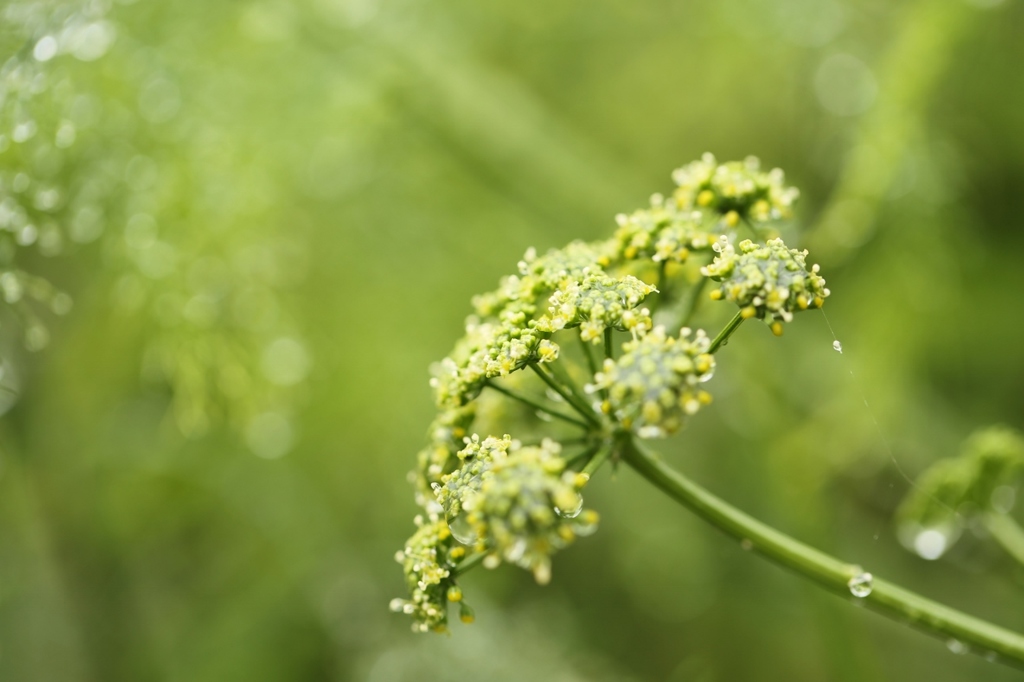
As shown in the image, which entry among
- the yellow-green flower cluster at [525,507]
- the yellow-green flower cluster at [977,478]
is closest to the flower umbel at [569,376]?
the yellow-green flower cluster at [525,507]

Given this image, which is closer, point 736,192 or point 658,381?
point 658,381

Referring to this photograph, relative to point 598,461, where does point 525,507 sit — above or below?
below

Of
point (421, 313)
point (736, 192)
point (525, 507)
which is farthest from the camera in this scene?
point (421, 313)

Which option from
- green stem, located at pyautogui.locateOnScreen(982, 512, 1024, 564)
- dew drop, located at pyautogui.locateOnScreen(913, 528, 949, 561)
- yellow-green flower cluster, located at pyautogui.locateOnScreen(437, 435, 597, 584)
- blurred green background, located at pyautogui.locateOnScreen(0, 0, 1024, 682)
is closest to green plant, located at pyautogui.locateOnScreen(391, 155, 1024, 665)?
yellow-green flower cluster, located at pyautogui.locateOnScreen(437, 435, 597, 584)

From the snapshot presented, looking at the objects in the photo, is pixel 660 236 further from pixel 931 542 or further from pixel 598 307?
pixel 931 542

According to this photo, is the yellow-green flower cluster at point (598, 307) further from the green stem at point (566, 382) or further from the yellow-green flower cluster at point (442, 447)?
the yellow-green flower cluster at point (442, 447)

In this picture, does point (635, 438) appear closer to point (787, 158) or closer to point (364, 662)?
point (364, 662)

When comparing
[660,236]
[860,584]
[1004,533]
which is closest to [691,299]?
[660,236]

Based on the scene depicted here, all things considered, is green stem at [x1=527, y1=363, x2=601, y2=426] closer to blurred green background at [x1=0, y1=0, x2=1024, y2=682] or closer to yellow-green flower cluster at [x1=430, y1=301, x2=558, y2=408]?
yellow-green flower cluster at [x1=430, y1=301, x2=558, y2=408]
